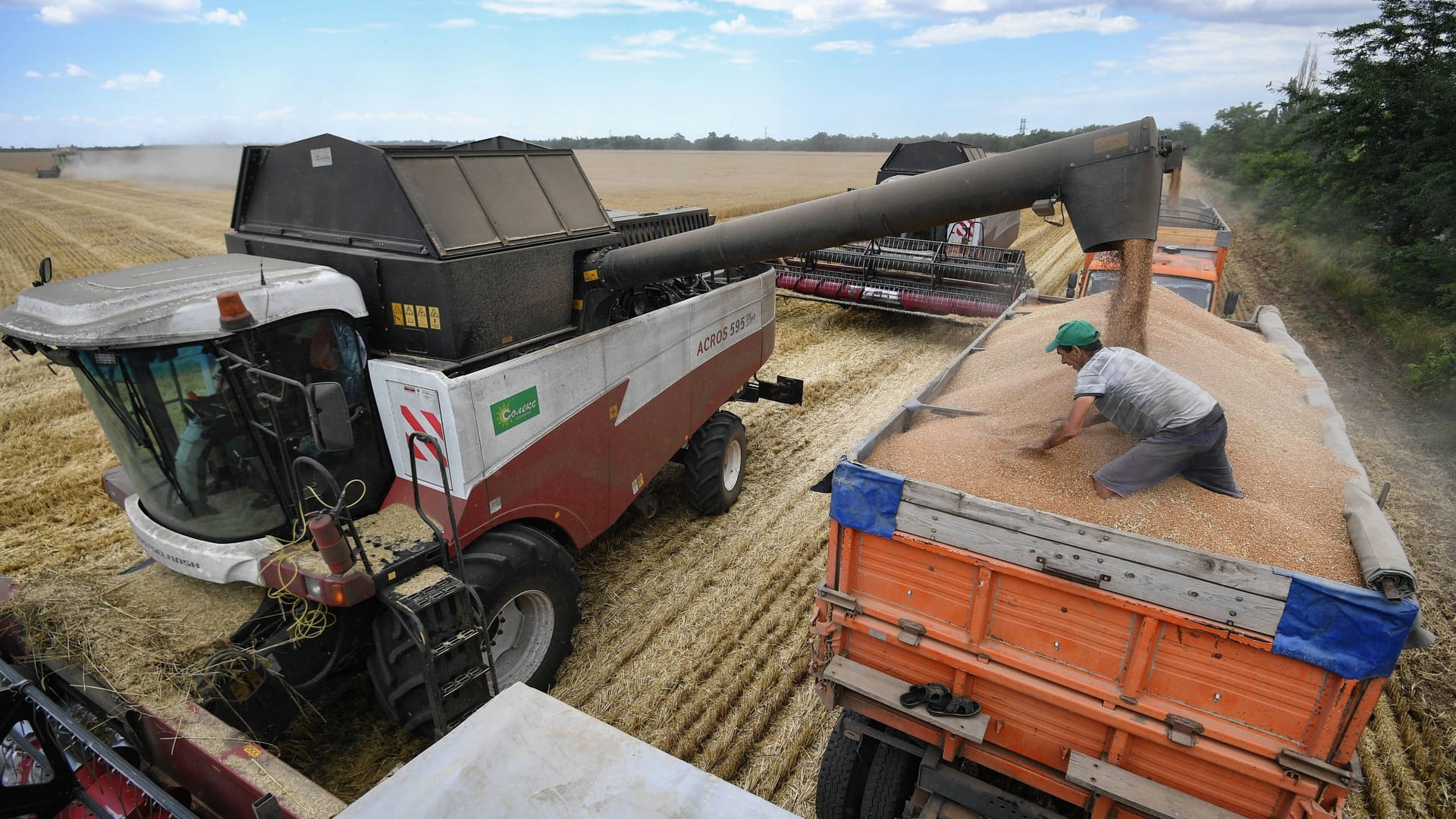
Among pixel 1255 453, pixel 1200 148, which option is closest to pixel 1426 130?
pixel 1255 453

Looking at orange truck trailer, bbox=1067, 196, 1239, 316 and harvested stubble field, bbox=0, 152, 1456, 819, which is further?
orange truck trailer, bbox=1067, 196, 1239, 316

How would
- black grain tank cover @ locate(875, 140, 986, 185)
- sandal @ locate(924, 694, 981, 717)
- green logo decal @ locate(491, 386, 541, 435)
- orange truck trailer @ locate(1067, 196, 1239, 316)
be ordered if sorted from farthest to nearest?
black grain tank cover @ locate(875, 140, 986, 185)
orange truck trailer @ locate(1067, 196, 1239, 316)
green logo decal @ locate(491, 386, 541, 435)
sandal @ locate(924, 694, 981, 717)

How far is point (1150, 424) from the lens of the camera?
10.0 ft

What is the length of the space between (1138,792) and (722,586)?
2.96 meters

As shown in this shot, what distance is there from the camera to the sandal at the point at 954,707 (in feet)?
9.25

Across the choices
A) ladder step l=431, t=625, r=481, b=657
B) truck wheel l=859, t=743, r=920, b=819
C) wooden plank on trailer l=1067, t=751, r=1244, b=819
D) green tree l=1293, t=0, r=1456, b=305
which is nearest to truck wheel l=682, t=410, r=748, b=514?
ladder step l=431, t=625, r=481, b=657

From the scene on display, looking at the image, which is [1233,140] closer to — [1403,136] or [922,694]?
[1403,136]

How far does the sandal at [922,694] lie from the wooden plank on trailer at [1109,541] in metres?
0.74

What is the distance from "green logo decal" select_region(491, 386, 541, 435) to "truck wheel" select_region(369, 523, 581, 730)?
1.92 feet

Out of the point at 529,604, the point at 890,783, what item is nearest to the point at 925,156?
the point at 529,604

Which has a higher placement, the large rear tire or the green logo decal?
the green logo decal

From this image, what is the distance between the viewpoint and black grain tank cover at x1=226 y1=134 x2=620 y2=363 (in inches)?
144

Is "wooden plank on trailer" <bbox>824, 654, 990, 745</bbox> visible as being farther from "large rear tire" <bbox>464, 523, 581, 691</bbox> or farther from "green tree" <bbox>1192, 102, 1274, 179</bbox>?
"green tree" <bbox>1192, 102, 1274, 179</bbox>

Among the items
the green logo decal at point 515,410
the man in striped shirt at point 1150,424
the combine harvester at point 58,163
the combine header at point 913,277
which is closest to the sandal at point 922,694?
the man in striped shirt at point 1150,424
